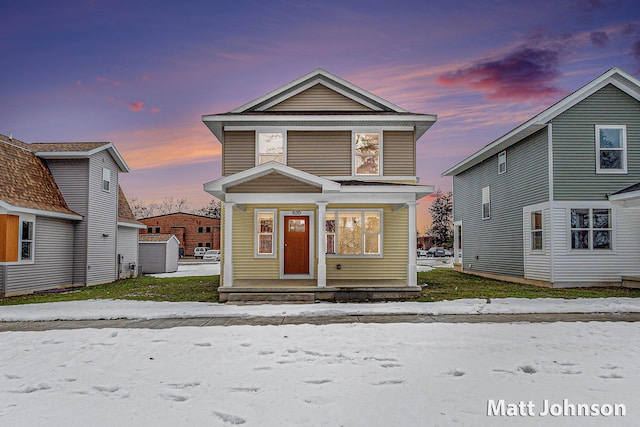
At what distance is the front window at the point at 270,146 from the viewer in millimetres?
14656

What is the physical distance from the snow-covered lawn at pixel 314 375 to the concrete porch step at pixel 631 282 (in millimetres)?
7609

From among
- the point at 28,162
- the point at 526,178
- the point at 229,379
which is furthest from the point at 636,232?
the point at 28,162

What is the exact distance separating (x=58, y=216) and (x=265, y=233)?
26.0ft

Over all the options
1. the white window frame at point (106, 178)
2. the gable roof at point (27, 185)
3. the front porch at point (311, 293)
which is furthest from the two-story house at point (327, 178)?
the white window frame at point (106, 178)

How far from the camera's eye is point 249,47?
19.3m

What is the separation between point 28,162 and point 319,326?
14024 millimetres

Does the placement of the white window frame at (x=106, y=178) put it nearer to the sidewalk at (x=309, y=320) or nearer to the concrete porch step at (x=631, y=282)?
the sidewalk at (x=309, y=320)

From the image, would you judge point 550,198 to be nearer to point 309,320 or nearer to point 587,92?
point 587,92

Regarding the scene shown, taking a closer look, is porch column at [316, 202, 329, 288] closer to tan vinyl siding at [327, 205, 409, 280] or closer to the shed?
tan vinyl siding at [327, 205, 409, 280]

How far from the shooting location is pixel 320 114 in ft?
47.2

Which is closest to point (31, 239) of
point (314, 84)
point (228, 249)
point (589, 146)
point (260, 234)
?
point (228, 249)

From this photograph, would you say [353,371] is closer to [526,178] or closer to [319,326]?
[319,326]

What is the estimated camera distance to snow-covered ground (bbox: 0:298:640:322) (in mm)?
9773

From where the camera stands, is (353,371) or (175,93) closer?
(353,371)
